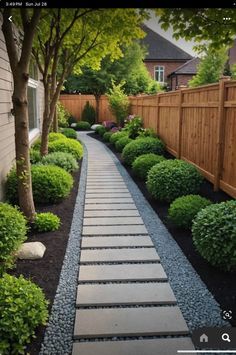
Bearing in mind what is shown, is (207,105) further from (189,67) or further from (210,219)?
(189,67)

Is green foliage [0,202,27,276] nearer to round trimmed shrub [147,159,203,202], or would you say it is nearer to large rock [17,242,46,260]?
large rock [17,242,46,260]

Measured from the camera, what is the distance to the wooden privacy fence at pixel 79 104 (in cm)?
2508

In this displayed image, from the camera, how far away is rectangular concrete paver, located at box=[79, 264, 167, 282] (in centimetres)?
330

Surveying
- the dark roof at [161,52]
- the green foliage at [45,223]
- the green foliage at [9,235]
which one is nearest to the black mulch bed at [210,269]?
the green foliage at [45,223]

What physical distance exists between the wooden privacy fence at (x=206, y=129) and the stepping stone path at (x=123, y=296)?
1.36 m

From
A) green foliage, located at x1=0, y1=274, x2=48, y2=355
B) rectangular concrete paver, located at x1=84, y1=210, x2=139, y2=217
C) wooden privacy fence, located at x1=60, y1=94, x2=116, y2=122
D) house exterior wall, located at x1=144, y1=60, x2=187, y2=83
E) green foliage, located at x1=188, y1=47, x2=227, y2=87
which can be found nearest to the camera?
green foliage, located at x1=0, y1=274, x2=48, y2=355

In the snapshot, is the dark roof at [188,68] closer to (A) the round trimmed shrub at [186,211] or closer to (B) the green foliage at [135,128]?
(B) the green foliage at [135,128]

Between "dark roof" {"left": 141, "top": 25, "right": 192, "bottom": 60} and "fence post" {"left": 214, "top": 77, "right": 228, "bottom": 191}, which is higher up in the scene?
"dark roof" {"left": 141, "top": 25, "right": 192, "bottom": 60}

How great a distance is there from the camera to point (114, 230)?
4.62 metres

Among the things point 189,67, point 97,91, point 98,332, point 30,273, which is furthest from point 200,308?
point 189,67

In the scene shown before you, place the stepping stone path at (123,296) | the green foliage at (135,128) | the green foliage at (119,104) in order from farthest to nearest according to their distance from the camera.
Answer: the green foliage at (119,104) → the green foliage at (135,128) → the stepping stone path at (123,296)

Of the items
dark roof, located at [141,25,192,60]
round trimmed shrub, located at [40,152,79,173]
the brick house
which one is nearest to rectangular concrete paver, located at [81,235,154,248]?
round trimmed shrub, located at [40,152,79,173]

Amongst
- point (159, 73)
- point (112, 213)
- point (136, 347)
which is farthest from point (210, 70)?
point (136, 347)

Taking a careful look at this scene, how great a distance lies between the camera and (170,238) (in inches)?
171
